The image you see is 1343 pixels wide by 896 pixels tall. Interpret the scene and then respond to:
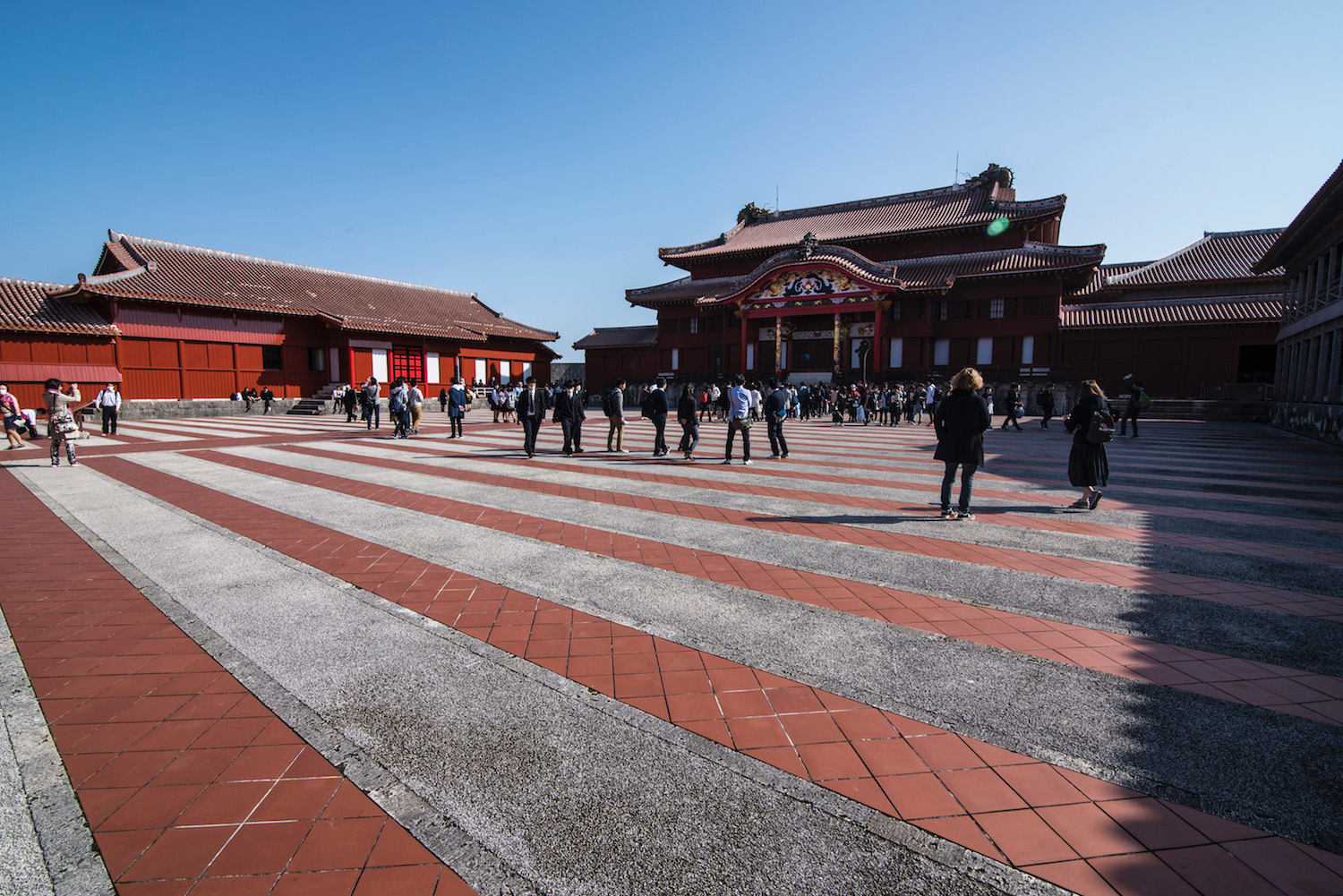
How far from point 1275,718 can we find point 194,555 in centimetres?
759

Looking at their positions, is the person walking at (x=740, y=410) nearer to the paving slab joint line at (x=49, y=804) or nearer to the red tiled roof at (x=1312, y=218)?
the paving slab joint line at (x=49, y=804)

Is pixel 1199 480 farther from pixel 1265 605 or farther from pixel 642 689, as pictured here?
pixel 642 689

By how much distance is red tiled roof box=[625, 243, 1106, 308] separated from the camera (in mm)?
27922

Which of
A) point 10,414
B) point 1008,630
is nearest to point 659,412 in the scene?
point 1008,630

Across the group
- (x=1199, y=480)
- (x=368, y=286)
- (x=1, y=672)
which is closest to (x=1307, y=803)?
(x=1, y=672)

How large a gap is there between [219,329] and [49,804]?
33232 millimetres

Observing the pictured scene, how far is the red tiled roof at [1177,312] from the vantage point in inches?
1027

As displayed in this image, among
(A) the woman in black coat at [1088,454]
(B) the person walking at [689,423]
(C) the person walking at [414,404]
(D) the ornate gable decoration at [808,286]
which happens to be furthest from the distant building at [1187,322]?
(C) the person walking at [414,404]

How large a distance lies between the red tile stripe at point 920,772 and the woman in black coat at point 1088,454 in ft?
19.3

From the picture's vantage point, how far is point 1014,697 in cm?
307

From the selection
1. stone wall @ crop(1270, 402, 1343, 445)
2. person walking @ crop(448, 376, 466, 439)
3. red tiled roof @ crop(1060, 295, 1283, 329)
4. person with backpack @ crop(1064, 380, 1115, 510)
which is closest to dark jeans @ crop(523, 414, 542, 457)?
person walking @ crop(448, 376, 466, 439)

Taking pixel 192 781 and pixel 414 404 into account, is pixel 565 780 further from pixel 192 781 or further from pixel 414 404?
pixel 414 404

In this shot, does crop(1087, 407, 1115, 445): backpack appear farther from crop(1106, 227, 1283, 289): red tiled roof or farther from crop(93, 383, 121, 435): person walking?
crop(1106, 227, 1283, 289): red tiled roof

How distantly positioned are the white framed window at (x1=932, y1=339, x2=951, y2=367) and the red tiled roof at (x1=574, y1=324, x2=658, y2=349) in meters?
17.1
